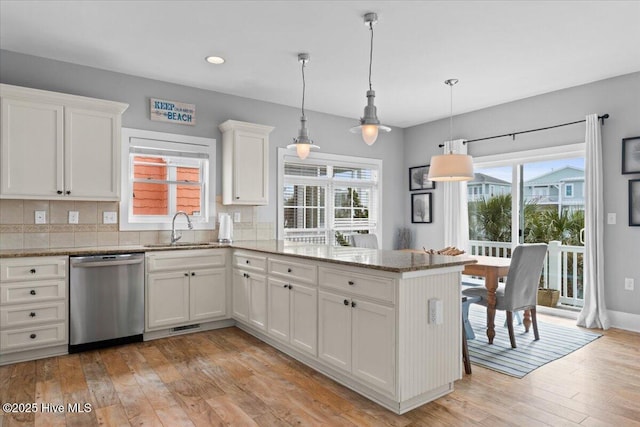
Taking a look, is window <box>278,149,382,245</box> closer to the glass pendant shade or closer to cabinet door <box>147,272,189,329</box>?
cabinet door <box>147,272,189,329</box>

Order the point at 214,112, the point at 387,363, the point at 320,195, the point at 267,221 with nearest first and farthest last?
the point at 387,363, the point at 214,112, the point at 267,221, the point at 320,195

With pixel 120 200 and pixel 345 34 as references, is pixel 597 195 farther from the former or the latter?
pixel 120 200

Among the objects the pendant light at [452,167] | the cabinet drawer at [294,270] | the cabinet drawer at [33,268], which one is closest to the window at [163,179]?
the cabinet drawer at [33,268]

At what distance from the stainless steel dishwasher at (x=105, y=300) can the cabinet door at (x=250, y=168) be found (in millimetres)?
1305

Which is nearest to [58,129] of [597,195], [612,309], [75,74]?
[75,74]

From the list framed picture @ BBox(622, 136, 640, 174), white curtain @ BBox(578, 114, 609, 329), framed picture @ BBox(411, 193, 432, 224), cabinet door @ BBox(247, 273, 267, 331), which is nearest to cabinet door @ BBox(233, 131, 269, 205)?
cabinet door @ BBox(247, 273, 267, 331)

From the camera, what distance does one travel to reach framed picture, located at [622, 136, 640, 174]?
402 centimetres

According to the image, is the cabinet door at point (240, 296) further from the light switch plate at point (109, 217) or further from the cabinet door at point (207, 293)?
the light switch plate at point (109, 217)

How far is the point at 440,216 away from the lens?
6016 millimetres

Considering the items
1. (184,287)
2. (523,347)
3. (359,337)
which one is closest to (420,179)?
(523,347)

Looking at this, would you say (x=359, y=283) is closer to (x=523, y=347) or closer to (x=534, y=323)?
(x=523, y=347)

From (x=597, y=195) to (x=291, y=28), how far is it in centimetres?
356

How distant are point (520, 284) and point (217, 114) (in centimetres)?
364

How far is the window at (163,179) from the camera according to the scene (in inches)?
163
